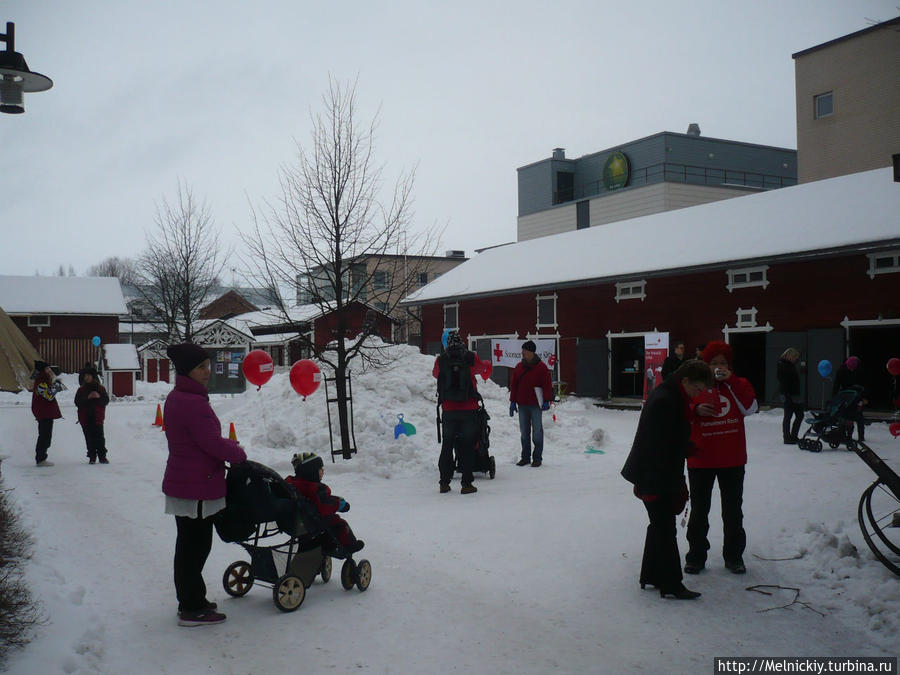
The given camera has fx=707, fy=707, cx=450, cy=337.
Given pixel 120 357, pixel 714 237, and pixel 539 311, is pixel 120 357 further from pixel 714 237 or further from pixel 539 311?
pixel 714 237

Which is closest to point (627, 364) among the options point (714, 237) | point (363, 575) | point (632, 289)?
point (632, 289)

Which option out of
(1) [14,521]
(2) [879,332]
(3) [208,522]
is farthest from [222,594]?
(2) [879,332]

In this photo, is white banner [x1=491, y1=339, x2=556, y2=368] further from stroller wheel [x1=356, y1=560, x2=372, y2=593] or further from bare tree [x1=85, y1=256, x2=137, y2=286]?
bare tree [x1=85, y1=256, x2=137, y2=286]

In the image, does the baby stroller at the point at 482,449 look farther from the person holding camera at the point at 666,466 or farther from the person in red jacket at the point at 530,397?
the person holding camera at the point at 666,466

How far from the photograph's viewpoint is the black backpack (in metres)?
10.2

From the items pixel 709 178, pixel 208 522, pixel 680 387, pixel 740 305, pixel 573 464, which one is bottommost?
pixel 573 464

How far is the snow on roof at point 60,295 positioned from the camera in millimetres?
40031

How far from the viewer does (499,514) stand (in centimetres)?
876

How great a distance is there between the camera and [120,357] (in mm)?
33344

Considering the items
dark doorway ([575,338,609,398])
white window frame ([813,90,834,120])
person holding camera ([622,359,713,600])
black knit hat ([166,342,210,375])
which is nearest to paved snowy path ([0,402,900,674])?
person holding camera ([622,359,713,600])

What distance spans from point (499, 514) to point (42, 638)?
5294 millimetres

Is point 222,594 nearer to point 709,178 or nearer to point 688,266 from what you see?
point 688,266

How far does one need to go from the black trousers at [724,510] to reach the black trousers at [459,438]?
14.0ft

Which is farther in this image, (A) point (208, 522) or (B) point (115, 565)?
(B) point (115, 565)
